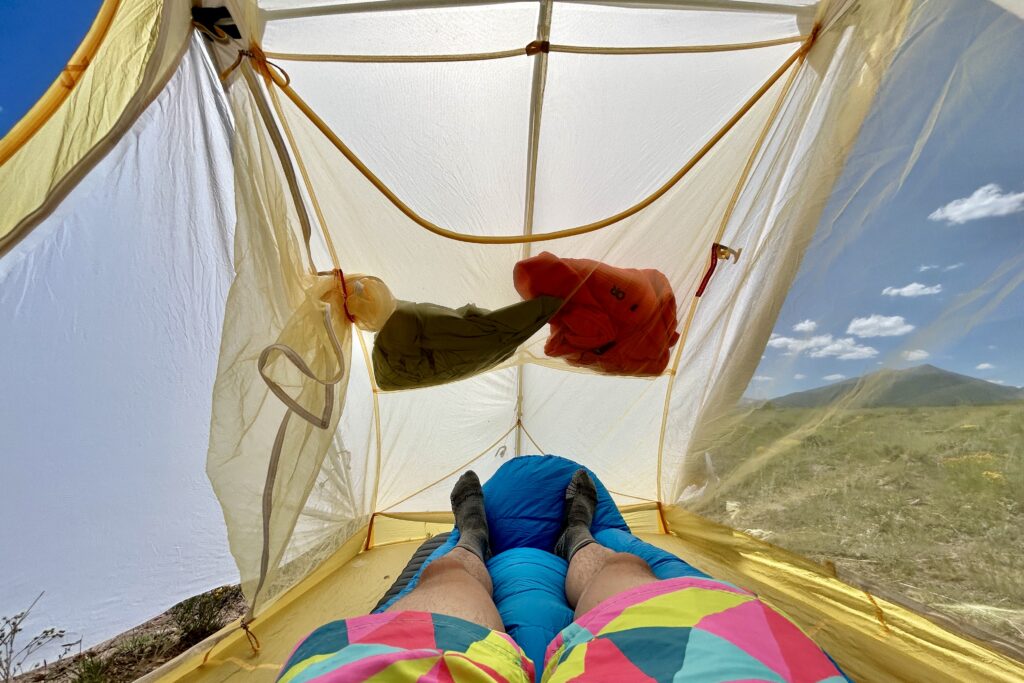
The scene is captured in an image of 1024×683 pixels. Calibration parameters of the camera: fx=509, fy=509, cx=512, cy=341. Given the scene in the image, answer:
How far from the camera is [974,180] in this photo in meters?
0.67

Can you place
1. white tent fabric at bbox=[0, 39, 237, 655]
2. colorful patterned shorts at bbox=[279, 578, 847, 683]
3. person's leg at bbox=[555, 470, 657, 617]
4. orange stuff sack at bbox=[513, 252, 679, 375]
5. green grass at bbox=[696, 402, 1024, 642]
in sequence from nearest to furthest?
colorful patterned shorts at bbox=[279, 578, 847, 683] < green grass at bbox=[696, 402, 1024, 642] < white tent fabric at bbox=[0, 39, 237, 655] < person's leg at bbox=[555, 470, 657, 617] < orange stuff sack at bbox=[513, 252, 679, 375]

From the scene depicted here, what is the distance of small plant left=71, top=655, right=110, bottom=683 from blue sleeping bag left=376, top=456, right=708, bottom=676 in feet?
1.84

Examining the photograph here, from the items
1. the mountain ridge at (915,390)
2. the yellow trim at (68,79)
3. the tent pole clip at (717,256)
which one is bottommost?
the mountain ridge at (915,390)

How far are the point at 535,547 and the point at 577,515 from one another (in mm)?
149

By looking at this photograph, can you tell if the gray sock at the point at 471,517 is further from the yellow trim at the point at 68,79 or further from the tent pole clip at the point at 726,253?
the yellow trim at the point at 68,79

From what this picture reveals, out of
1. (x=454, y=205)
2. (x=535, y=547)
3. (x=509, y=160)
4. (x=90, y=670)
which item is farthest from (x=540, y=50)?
(x=90, y=670)

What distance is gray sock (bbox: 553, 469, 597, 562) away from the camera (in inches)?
50.9

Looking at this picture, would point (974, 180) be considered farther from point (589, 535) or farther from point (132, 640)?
point (132, 640)

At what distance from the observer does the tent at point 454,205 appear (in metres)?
0.75

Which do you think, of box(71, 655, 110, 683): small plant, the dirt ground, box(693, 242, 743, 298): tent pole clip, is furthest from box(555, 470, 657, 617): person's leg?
box(71, 655, 110, 683): small plant

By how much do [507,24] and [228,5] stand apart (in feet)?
1.58

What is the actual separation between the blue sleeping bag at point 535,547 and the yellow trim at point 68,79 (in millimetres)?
915

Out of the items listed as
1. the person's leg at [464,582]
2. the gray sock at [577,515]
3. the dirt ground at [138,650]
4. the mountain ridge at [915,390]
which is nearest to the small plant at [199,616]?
the dirt ground at [138,650]

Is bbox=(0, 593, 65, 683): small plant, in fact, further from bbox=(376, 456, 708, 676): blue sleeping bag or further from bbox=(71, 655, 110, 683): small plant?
bbox=(376, 456, 708, 676): blue sleeping bag
